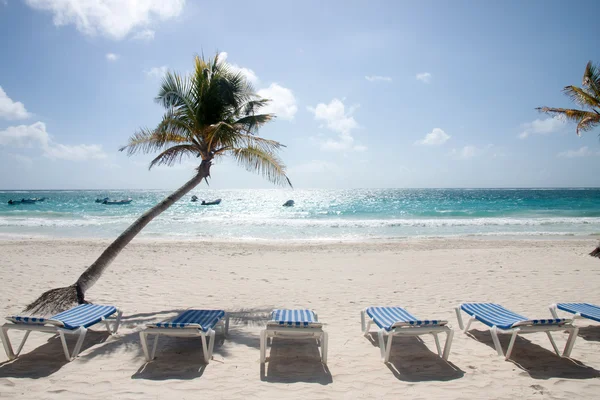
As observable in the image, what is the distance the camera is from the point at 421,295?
24.5 ft

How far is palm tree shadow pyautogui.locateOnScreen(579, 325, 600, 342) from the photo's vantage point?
5.03 meters

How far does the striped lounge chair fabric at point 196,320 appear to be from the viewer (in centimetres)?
408

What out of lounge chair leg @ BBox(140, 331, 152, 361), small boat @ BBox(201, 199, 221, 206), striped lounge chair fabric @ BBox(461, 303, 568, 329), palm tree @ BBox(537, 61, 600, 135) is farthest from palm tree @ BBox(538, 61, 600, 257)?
small boat @ BBox(201, 199, 221, 206)

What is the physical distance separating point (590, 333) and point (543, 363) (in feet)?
5.85

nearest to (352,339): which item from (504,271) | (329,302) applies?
(329,302)

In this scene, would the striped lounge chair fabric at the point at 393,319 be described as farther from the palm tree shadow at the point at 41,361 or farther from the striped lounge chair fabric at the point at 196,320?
the palm tree shadow at the point at 41,361

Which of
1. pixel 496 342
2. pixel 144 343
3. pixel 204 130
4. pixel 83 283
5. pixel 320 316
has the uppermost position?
pixel 204 130

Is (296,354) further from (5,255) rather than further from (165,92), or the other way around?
(5,255)

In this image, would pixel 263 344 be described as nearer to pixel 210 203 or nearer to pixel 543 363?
pixel 543 363

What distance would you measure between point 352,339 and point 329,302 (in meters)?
2.00

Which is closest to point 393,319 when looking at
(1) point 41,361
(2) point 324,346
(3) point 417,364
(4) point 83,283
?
(3) point 417,364

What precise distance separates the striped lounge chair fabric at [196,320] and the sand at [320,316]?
1.29 ft

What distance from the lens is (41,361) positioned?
13.6ft

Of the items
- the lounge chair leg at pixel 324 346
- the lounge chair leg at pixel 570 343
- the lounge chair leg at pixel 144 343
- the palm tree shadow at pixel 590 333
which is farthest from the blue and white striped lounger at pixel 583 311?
the lounge chair leg at pixel 144 343
